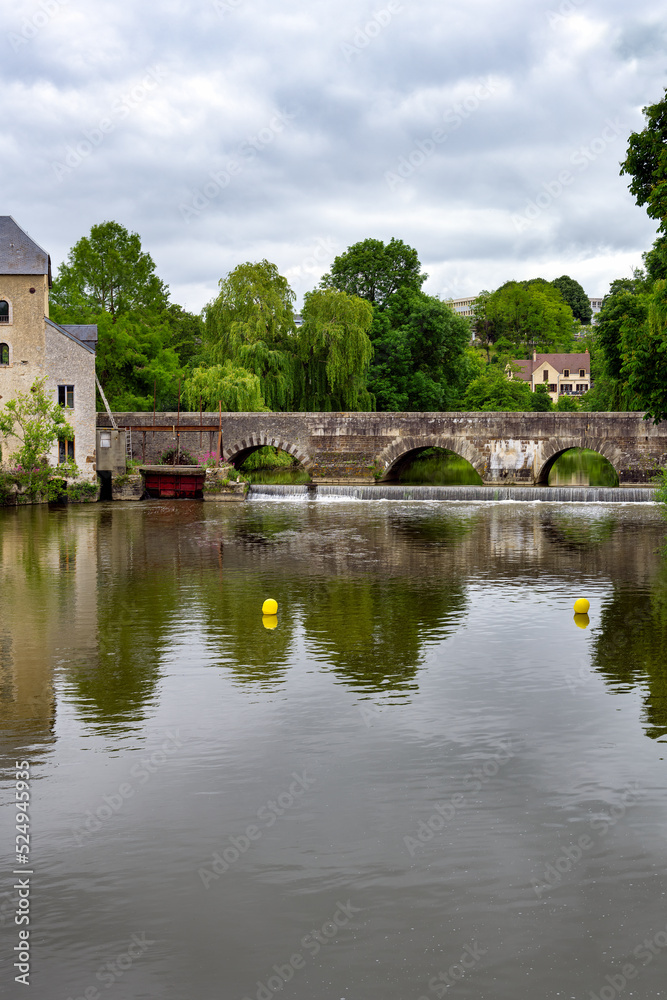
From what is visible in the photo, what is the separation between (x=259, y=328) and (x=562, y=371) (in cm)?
6517

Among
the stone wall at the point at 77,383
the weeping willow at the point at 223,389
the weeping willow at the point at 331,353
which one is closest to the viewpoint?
the stone wall at the point at 77,383

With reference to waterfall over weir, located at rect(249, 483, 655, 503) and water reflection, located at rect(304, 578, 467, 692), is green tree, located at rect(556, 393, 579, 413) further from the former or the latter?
water reflection, located at rect(304, 578, 467, 692)

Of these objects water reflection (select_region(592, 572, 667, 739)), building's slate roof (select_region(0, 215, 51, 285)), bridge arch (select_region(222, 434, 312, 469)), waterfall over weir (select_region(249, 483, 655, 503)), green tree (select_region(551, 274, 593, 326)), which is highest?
green tree (select_region(551, 274, 593, 326))

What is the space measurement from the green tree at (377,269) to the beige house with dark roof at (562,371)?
46479 mm

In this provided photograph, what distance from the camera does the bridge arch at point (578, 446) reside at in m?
38.6

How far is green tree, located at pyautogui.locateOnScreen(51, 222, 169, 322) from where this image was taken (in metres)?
50.3

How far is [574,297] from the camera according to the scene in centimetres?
12006

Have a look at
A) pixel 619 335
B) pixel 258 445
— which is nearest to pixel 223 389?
pixel 258 445

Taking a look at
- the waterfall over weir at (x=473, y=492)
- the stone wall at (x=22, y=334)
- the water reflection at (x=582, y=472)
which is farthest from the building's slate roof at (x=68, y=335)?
the water reflection at (x=582, y=472)

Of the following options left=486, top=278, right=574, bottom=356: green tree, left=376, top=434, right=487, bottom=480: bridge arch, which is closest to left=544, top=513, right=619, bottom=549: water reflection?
left=376, top=434, right=487, bottom=480: bridge arch

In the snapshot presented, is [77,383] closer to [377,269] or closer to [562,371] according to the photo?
[377,269]

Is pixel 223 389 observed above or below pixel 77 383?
above

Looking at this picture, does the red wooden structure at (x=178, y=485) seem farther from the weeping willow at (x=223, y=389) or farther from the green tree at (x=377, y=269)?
the green tree at (x=377, y=269)

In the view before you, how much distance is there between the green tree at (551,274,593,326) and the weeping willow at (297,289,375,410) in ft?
254
